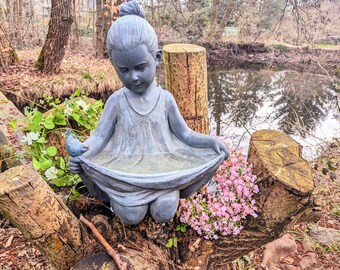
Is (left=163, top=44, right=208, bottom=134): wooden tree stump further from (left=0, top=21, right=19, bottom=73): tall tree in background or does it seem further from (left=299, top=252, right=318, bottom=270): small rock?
(left=0, top=21, right=19, bottom=73): tall tree in background

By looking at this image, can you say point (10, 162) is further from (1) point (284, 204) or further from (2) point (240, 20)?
(2) point (240, 20)

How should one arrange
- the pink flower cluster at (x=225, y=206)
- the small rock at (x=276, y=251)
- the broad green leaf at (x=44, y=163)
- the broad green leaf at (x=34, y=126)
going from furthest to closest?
1. the small rock at (x=276, y=251)
2. the broad green leaf at (x=34, y=126)
3. the broad green leaf at (x=44, y=163)
4. the pink flower cluster at (x=225, y=206)

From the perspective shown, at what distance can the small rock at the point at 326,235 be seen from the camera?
2965 mm

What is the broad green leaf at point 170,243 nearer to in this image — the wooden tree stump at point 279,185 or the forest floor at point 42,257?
the wooden tree stump at point 279,185

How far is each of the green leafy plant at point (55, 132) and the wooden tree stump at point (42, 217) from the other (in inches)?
16.0

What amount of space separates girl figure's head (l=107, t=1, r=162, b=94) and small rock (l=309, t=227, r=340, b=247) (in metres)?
2.48

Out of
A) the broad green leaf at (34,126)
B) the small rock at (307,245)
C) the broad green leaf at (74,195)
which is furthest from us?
the small rock at (307,245)

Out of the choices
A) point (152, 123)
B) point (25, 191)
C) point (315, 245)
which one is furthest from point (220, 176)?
point (315, 245)

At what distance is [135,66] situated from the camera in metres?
1.52

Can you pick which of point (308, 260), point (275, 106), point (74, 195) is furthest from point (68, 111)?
point (275, 106)

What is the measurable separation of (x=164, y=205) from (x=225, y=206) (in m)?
0.48

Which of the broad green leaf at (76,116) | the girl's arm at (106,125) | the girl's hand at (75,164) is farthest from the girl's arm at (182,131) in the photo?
the broad green leaf at (76,116)

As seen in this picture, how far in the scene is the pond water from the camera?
20.2 ft

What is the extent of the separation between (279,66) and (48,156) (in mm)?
10843
